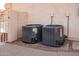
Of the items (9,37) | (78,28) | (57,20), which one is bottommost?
(9,37)

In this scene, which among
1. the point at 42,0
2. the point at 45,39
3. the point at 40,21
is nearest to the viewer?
the point at 42,0

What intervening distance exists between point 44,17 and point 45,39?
1.48 feet

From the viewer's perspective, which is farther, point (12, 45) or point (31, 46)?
point (31, 46)

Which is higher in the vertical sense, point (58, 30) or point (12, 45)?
point (58, 30)

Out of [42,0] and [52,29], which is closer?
[42,0]

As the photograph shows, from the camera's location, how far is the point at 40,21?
2.32 m

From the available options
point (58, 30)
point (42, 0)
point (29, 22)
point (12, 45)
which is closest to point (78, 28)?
point (58, 30)

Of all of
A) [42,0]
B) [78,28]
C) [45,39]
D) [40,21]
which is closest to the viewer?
[42,0]

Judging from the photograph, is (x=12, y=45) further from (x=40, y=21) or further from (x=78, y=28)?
(x=78, y=28)

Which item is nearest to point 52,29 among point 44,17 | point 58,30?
point 58,30

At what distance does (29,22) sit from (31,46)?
19.2 inches

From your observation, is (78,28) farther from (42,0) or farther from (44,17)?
(42,0)

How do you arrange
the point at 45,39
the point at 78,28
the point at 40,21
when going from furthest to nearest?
1. the point at 45,39
2. the point at 40,21
3. the point at 78,28

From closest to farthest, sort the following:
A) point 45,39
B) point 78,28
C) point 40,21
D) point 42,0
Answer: point 42,0 < point 78,28 < point 40,21 < point 45,39
